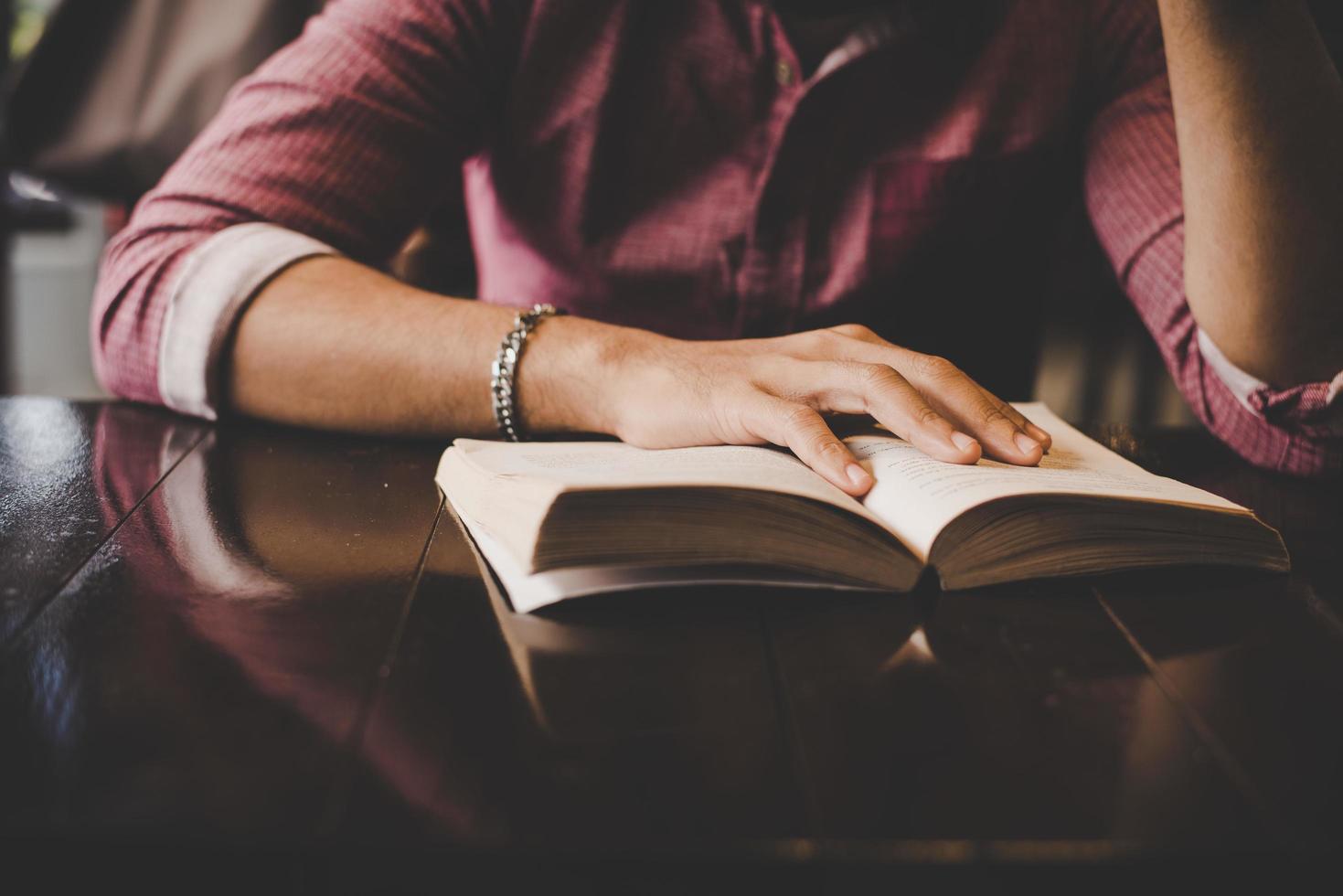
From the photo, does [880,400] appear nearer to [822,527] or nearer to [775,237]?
[822,527]

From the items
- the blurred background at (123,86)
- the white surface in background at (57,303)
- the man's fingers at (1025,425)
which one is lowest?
the white surface in background at (57,303)

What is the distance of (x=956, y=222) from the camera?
1.14 m

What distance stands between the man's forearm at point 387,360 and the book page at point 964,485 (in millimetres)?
251

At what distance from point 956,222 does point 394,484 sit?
0.73m

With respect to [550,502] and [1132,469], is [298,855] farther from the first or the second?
[1132,469]

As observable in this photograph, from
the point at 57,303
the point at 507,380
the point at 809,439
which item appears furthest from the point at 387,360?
the point at 57,303

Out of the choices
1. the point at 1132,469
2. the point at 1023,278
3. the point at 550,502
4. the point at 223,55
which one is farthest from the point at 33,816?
the point at 223,55

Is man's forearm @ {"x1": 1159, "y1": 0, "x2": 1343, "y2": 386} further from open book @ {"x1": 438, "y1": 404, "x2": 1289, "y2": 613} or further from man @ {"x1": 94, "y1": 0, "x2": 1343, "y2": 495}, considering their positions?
open book @ {"x1": 438, "y1": 404, "x2": 1289, "y2": 613}

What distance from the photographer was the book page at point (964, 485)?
51cm

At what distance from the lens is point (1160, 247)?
39.1 inches

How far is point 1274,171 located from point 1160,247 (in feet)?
0.50

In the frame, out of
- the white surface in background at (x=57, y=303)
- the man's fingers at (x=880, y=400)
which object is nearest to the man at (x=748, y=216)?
the man's fingers at (x=880, y=400)

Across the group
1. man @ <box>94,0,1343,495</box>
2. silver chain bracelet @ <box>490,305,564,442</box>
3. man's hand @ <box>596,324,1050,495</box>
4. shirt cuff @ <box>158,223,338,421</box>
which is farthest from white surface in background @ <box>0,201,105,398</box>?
man's hand @ <box>596,324,1050,495</box>

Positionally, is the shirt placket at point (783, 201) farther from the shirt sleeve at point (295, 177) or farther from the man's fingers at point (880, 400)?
the man's fingers at point (880, 400)
